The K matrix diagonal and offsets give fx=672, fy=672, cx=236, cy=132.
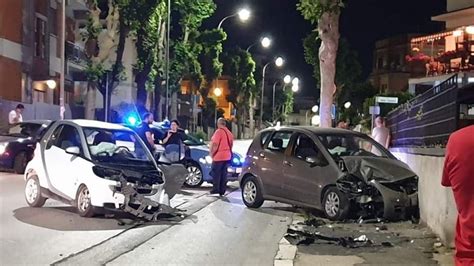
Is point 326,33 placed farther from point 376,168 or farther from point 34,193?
point 34,193

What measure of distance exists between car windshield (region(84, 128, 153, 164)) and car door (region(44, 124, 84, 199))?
0.89 ft

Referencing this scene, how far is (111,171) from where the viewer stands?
1098 centimetres

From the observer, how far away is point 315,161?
1212 centimetres

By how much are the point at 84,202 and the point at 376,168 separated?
16.3 ft

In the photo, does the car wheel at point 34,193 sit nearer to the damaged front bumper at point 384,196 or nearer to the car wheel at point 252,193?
the car wheel at point 252,193

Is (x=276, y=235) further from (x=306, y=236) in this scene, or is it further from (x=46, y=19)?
(x=46, y=19)

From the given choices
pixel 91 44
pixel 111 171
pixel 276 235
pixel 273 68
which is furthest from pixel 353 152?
pixel 273 68

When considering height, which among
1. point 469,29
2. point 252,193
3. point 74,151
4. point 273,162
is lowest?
point 252,193

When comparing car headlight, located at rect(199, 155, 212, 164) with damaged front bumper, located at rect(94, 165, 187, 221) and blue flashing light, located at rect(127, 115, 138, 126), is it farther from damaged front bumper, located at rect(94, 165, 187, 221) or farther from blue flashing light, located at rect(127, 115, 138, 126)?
damaged front bumper, located at rect(94, 165, 187, 221)

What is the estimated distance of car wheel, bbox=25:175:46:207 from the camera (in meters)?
12.2

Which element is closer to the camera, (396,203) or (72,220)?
(72,220)

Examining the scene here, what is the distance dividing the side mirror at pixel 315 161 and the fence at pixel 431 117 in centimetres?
194

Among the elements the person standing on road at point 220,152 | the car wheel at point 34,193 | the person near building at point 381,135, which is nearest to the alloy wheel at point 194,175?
the person standing on road at point 220,152

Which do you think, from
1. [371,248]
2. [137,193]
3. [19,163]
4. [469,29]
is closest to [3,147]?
[19,163]
